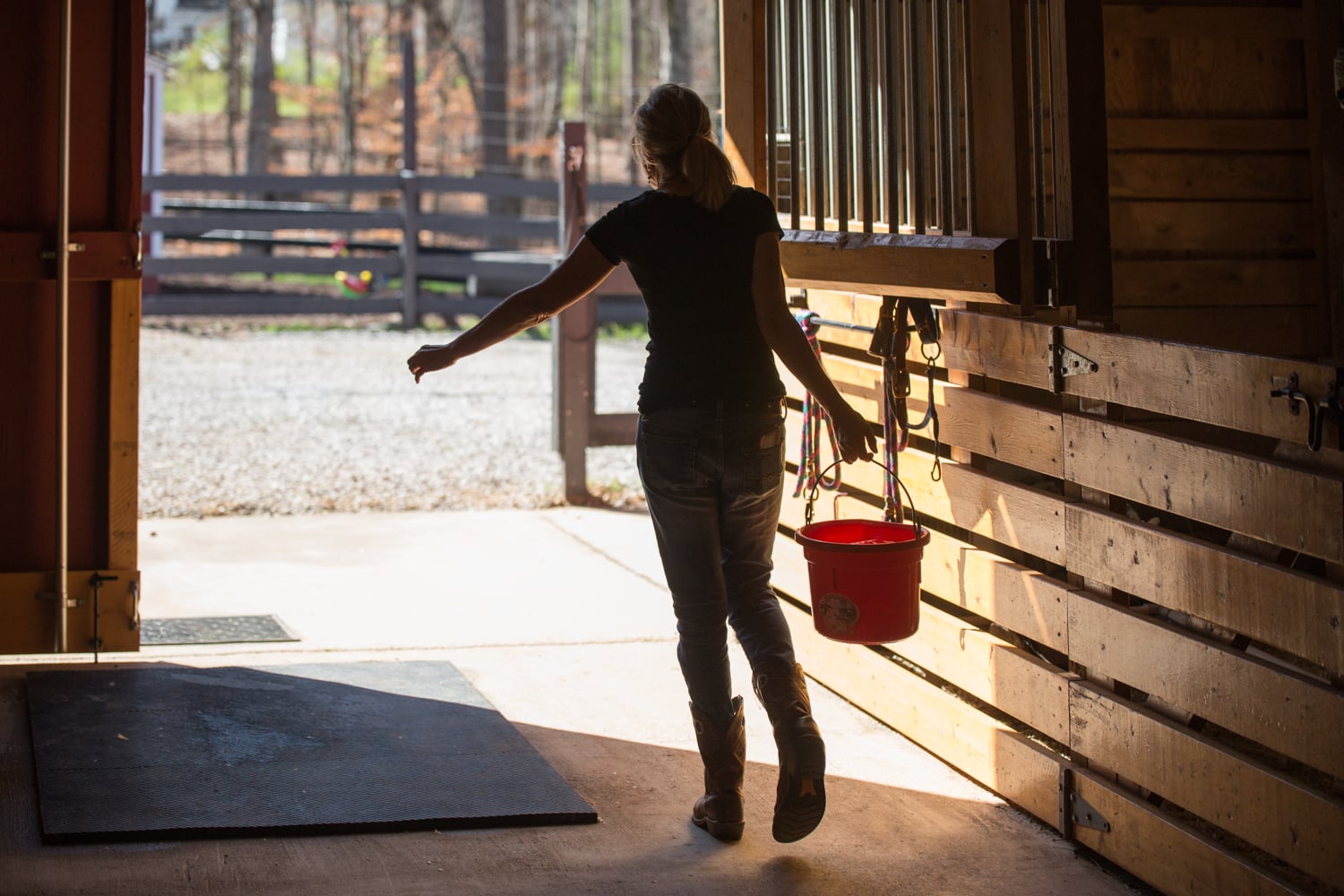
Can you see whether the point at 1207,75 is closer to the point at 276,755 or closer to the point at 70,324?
the point at 276,755

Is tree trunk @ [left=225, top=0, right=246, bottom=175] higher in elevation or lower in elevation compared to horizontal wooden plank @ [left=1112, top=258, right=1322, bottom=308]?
higher

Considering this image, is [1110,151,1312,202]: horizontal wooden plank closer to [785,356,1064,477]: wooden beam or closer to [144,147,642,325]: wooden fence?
[785,356,1064,477]: wooden beam

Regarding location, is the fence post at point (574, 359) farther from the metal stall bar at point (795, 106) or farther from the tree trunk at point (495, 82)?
the tree trunk at point (495, 82)

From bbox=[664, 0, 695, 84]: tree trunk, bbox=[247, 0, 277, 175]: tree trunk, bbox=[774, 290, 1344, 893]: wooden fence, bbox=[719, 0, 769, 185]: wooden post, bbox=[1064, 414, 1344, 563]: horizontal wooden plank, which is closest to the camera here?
bbox=[1064, 414, 1344, 563]: horizontal wooden plank

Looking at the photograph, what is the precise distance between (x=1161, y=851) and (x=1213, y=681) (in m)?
0.45

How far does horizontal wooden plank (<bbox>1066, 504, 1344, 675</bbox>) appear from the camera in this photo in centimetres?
287

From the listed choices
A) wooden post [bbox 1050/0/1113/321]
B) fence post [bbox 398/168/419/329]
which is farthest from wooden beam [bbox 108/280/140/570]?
fence post [bbox 398/168/419/329]

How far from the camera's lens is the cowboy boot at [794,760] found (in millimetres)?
3541

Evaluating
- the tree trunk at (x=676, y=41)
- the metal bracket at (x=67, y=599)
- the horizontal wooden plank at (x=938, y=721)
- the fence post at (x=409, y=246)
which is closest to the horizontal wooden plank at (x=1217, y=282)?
the horizontal wooden plank at (x=938, y=721)

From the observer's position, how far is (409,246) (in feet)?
57.4

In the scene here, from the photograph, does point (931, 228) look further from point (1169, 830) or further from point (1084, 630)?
point (1169, 830)

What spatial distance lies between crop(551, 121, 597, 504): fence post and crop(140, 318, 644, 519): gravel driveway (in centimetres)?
24

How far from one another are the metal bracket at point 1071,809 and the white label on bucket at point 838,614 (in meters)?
0.62

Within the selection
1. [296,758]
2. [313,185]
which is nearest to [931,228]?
[296,758]
